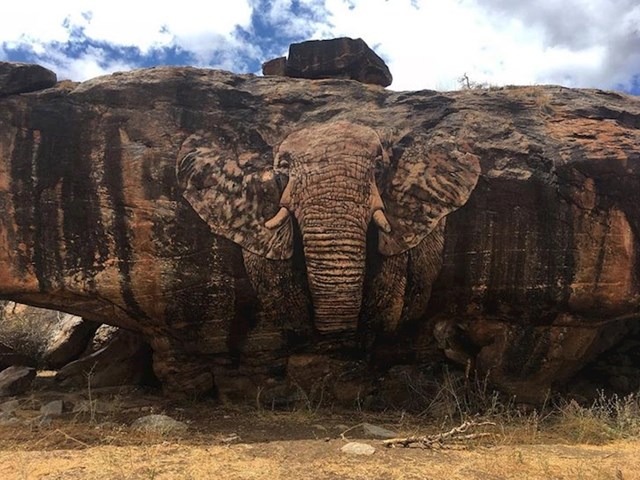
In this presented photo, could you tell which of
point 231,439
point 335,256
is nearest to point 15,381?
point 231,439

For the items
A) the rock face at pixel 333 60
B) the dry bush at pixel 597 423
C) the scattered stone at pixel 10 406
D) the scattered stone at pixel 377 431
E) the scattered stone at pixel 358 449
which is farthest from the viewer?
the rock face at pixel 333 60

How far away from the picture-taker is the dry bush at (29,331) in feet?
34.2

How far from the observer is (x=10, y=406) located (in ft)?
24.5

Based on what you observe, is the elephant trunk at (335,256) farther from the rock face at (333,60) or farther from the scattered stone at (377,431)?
the rock face at (333,60)

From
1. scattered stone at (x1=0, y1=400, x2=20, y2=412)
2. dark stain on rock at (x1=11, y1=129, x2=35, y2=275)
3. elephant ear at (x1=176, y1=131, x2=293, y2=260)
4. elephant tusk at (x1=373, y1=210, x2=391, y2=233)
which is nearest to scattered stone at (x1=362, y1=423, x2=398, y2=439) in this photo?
elephant ear at (x1=176, y1=131, x2=293, y2=260)

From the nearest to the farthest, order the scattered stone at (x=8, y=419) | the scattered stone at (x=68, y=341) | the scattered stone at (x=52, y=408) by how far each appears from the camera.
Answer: the scattered stone at (x=8, y=419) → the scattered stone at (x=52, y=408) → the scattered stone at (x=68, y=341)

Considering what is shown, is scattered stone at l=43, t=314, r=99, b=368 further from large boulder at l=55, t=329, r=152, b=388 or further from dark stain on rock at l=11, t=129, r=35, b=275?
dark stain on rock at l=11, t=129, r=35, b=275

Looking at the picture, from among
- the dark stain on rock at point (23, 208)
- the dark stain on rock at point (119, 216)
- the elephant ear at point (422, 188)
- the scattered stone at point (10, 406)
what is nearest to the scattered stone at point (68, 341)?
the scattered stone at point (10, 406)

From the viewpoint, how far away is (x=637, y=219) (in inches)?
281

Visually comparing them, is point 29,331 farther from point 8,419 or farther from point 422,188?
point 422,188

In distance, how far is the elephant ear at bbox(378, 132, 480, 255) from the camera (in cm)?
710

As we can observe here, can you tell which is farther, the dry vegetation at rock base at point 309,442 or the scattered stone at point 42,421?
the scattered stone at point 42,421

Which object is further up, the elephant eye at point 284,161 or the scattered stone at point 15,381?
the elephant eye at point 284,161

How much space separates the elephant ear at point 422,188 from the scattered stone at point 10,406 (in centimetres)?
483
